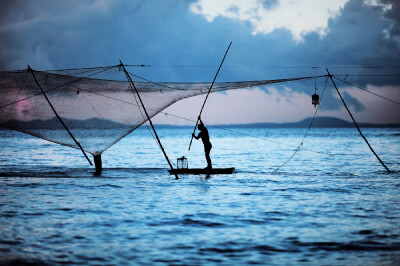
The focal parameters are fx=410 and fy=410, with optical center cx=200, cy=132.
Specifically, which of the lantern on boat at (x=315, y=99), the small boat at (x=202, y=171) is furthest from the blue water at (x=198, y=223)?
the lantern on boat at (x=315, y=99)

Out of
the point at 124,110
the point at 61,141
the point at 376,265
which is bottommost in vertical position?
the point at 376,265

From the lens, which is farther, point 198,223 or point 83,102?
point 83,102

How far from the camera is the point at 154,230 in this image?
8391mm

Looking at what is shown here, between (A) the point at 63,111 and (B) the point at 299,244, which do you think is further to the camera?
(A) the point at 63,111

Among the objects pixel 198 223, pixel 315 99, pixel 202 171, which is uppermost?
pixel 315 99

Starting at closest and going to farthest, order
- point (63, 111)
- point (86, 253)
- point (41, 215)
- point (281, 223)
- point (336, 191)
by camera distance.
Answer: point (86, 253)
point (281, 223)
point (41, 215)
point (336, 191)
point (63, 111)

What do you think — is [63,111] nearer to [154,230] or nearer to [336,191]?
[154,230]

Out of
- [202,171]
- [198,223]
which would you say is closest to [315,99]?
[202,171]

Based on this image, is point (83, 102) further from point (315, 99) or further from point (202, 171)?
point (315, 99)

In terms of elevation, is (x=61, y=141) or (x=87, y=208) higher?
(x=61, y=141)

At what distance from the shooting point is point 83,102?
49.0ft

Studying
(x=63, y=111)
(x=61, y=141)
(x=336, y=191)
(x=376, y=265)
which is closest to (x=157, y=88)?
(x=63, y=111)

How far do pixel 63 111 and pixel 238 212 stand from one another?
843 cm

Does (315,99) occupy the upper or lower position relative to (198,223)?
upper
